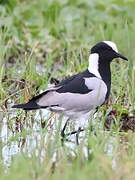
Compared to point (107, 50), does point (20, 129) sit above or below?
below

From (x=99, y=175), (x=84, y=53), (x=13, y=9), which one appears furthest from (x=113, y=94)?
(x=13, y=9)

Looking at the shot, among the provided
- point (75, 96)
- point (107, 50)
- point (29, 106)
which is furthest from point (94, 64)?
point (29, 106)

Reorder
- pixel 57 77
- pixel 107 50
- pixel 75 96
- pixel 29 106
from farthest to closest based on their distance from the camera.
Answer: pixel 57 77, pixel 107 50, pixel 75 96, pixel 29 106

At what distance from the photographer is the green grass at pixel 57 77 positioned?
123 inches

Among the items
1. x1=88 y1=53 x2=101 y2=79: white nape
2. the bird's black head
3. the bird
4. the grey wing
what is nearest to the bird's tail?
the bird

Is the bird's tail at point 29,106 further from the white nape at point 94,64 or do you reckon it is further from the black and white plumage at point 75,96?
the white nape at point 94,64

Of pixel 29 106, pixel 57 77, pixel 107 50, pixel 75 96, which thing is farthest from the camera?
pixel 57 77

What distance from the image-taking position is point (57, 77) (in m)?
6.25

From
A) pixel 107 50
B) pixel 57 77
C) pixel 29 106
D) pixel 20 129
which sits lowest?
pixel 20 129

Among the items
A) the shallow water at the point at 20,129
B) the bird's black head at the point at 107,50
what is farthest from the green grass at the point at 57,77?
the bird's black head at the point at 107,50

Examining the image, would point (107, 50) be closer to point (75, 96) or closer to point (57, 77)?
point (75, 96)

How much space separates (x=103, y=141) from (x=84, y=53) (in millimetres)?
3654

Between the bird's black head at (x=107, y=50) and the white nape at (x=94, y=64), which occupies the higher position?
the bird's black head at (x=107, y=50)

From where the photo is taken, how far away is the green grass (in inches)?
123
